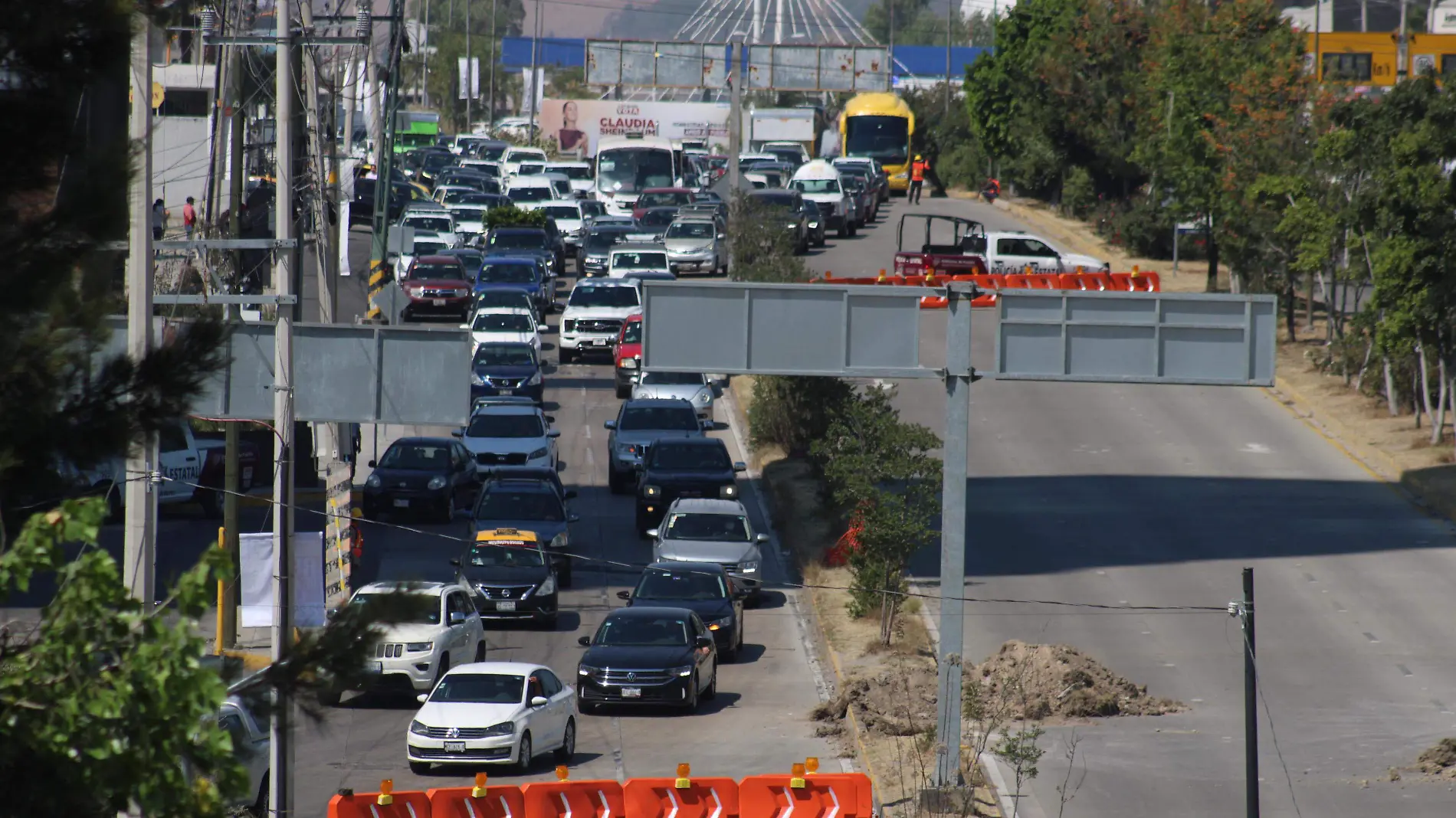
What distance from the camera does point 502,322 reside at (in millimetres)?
43188

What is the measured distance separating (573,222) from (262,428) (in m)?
29.3

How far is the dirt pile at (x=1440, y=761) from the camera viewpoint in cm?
2011

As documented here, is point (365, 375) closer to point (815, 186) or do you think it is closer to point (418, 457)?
point (418, 457)

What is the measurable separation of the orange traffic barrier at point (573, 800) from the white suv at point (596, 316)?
28.3 metres

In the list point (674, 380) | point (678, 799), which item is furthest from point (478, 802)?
point (674, 380)

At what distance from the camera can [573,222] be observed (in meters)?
61.8

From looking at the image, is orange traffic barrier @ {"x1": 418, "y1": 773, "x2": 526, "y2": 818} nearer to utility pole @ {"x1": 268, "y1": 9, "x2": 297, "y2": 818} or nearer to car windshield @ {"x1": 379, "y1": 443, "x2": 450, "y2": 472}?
utility pole @ {"x1": 268, "y1": 9, "x2": 297, "y2": 818}

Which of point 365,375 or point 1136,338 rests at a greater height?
point 1136,338

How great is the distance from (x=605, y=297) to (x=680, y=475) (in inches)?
553

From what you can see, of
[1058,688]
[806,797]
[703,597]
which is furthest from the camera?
[703,597]

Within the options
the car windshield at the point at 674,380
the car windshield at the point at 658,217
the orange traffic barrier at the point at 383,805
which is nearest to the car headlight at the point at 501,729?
the orange traffic barrier at the point at 383,805

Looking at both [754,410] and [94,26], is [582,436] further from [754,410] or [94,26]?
[94,26]

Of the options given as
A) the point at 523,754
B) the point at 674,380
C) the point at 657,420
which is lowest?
the point at 523,754

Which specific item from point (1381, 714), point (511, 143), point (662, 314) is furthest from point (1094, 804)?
point (511, 143)
